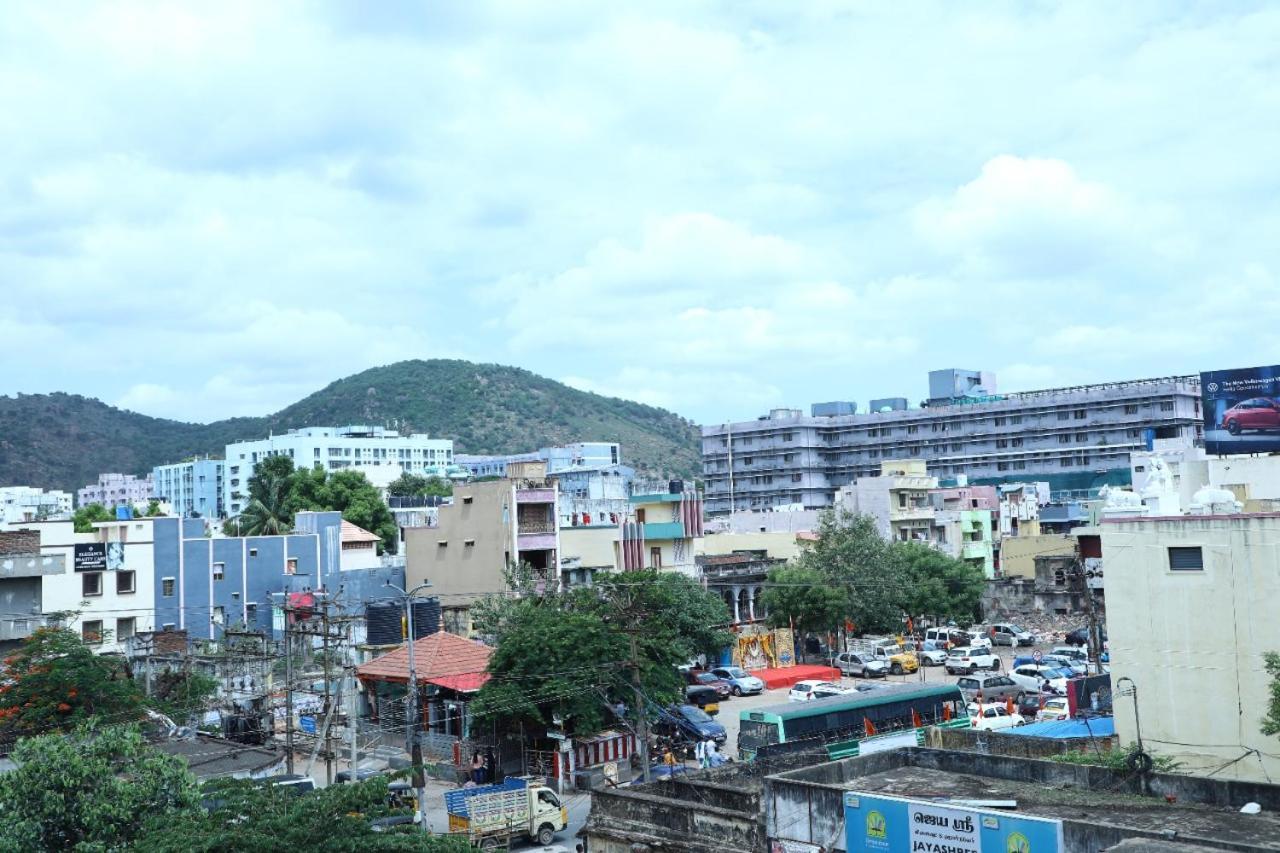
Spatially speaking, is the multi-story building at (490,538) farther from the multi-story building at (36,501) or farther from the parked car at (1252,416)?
the multi-story building at (36,501)

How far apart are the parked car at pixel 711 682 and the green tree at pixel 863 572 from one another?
1042 cm

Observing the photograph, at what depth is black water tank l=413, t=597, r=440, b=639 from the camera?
166ft

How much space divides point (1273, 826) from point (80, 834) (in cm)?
1819

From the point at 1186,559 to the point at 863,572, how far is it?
37.1 m

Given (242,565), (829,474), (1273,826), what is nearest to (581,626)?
(1273,826)

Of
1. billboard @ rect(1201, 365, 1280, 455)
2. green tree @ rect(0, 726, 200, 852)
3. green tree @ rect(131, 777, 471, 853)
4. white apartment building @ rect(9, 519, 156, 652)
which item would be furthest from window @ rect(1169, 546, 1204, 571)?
white apartment building @ rect(9, 519, 156, 652)

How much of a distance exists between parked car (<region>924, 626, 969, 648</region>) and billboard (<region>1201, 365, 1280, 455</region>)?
30452mm

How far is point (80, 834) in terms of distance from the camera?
19.4m

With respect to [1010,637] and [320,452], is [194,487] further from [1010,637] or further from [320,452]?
[1010,637]

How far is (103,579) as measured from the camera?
170 ft

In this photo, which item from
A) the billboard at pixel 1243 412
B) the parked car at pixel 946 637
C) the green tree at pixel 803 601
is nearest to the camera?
the billboard at pixel 1243 412

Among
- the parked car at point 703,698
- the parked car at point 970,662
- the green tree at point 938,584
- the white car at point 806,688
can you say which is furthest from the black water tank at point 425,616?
the green tree at point 938,584

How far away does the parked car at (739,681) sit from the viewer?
52.0 m

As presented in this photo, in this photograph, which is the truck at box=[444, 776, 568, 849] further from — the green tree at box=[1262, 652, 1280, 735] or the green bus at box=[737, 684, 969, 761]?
the green tree at box=[1262, 652, 1280, 735]
